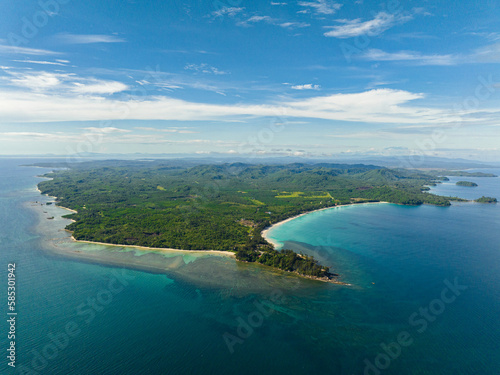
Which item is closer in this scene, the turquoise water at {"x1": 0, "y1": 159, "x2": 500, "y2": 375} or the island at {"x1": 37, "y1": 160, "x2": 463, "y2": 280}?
the turquoise water at {"x1": 0, "y1": 159, "x2": 500, "y2": 375}

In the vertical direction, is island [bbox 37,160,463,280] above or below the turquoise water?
above

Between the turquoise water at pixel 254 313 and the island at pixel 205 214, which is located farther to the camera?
the island at pixel 205 214

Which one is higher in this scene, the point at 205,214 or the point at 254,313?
the point at 205,214

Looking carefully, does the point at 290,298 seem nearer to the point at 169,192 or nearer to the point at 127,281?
the point at 127,281

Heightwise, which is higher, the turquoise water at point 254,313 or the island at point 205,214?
the island at point 205,214

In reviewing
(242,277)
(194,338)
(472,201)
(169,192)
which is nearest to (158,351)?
(194,338)

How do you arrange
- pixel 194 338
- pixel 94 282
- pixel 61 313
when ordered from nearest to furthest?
pixel 194 338
pixel 61 313
pixel 94 282

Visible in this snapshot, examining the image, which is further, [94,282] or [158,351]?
[94,282]

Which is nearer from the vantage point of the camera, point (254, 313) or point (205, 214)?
point (254, 313)
